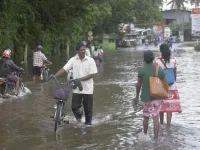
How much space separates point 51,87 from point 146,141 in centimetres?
923

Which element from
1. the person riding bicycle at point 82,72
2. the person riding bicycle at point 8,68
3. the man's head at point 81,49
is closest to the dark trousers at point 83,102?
the person riding bicycle at point 82,72

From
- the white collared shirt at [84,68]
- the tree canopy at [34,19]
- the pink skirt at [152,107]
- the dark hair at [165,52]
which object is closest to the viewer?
the pink skirt at [152,107]

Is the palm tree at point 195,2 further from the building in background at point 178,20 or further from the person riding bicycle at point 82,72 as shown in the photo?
the person riding bicycle at point 82,72

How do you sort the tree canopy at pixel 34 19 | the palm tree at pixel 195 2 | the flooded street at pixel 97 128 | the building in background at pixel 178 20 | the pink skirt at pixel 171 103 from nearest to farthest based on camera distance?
the flooded street at pixel 97 128, the pink skirt at pixel 171 103, the tree canopy at pixel 34 19, the building in background at pixel 178 20, the palm tree at pixel 195 2

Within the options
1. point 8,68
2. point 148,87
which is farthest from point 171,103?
point 8,68

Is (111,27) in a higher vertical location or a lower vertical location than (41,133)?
higher

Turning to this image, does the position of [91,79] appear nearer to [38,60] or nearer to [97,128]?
[97,128]

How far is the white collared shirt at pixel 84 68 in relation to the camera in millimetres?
9023

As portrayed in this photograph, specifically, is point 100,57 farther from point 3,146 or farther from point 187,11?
point 187,11

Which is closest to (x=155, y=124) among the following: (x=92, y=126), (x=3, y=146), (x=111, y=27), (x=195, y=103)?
(x=92, y=126)

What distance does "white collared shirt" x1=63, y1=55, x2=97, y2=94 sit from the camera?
9023mm

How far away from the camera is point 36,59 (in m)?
18.3

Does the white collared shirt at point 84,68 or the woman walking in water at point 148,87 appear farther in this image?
the white collared shirt at point 84,68

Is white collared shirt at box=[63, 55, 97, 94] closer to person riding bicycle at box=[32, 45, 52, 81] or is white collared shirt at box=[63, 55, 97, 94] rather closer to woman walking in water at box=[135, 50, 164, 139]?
woman walking in water at box=[135, 50, 164, 139]
